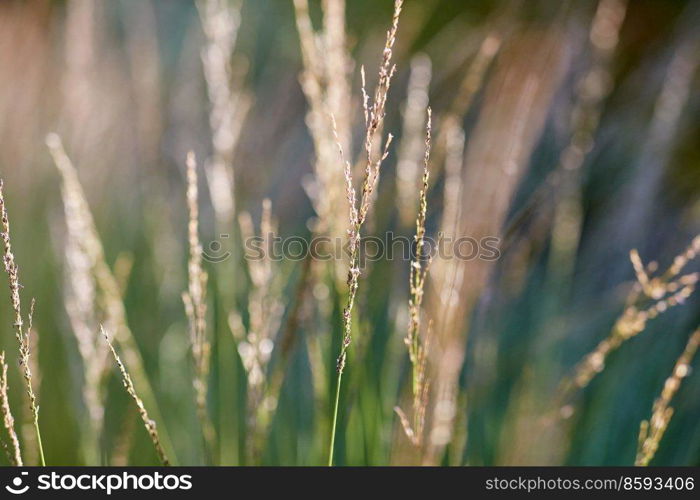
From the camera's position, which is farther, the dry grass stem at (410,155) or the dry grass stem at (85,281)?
the dry grass stem at (410,155)

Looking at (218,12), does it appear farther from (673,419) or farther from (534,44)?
(673,419)

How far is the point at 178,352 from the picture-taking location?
2197 millimetres

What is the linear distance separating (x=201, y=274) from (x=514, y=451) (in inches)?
36.7

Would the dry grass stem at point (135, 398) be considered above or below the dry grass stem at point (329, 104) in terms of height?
below
